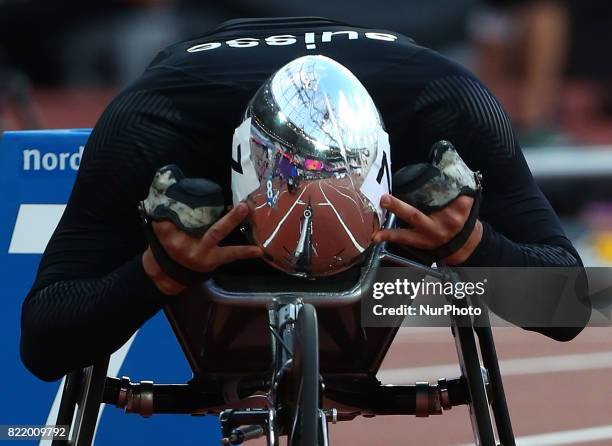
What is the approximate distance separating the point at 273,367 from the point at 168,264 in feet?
1.06

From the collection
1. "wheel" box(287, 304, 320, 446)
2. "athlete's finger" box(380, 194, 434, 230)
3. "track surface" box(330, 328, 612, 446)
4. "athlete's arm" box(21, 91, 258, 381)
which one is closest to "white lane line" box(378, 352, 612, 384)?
"track surface" box(330, 328, 612, 446)

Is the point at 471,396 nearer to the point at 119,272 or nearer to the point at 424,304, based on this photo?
the point at 424,304

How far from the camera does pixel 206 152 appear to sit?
→ 4133 millimetres

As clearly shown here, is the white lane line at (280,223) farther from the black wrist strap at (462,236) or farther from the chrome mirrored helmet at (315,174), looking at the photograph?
the black wrist strap at (462,236)

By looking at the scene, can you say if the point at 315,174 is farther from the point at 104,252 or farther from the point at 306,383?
the point at 104,252

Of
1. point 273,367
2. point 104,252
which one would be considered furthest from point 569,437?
point 273,367

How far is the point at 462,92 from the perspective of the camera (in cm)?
427

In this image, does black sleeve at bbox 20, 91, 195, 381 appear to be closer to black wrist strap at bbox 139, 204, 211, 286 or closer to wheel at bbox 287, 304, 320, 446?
black wrist strap at bbox 139, 204, 211, 286

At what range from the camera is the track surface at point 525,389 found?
6836 mm

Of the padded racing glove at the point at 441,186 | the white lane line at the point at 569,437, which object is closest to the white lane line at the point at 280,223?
the padded racing glove at the point at 441,186

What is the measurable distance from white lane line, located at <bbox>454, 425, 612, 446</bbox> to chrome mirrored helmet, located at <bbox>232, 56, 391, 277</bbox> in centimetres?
333

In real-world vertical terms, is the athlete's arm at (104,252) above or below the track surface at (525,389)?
above

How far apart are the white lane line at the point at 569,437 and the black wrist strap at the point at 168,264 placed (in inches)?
133

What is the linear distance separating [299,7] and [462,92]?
1000 centimetres
